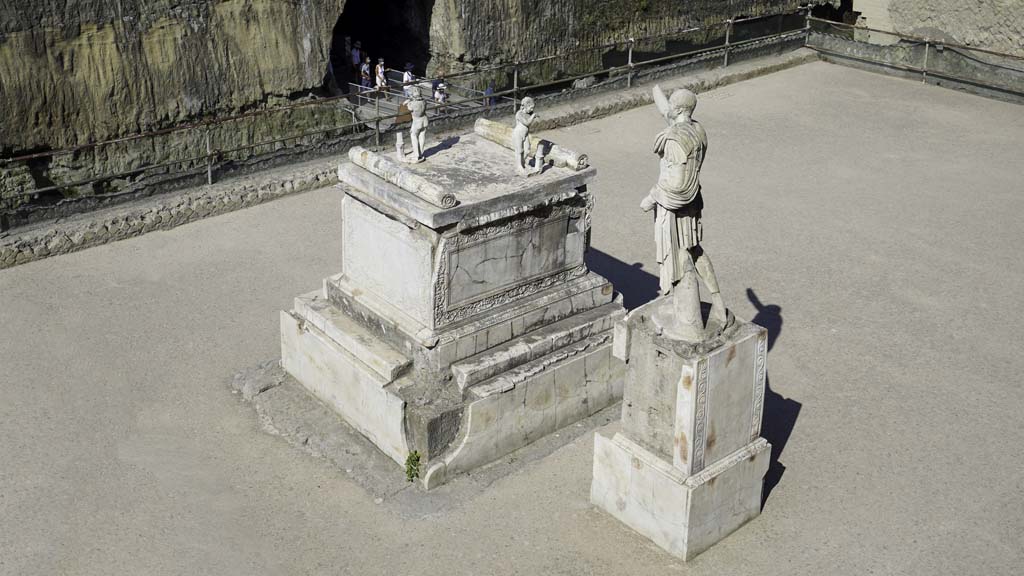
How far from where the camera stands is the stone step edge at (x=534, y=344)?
9094mm

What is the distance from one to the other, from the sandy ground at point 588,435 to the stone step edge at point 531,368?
2.19 feet

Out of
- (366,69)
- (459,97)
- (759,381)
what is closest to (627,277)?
(759,381)

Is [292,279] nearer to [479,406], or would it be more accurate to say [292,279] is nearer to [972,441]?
[479,406]

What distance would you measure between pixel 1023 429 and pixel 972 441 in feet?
1.70

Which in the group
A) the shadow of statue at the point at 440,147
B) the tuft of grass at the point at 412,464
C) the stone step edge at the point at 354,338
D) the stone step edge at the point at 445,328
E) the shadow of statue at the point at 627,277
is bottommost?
the tuft of grass at the point at 412,464

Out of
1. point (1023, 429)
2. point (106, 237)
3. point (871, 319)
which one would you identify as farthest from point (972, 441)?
point (106, 237)

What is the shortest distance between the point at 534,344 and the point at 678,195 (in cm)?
207

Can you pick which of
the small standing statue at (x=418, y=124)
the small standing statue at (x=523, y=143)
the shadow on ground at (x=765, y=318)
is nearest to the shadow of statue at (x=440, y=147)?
the small standing statue at (x=418, y=124)

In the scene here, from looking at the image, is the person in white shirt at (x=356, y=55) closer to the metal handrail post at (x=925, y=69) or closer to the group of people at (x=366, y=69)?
the group of people at (x=366, y=69)

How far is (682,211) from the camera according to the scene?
8.09m

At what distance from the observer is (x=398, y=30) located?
17359mm

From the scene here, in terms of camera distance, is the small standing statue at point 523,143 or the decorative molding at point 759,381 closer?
the decorative molding at point 759,381

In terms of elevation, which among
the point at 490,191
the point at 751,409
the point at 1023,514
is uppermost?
the point at 490,191

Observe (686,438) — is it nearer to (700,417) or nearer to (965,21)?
(700,417)
